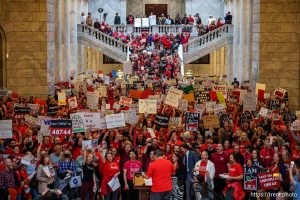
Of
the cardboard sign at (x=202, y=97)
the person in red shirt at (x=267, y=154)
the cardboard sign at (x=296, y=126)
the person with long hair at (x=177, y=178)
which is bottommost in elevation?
the person with long hair at (x=177, y=178)

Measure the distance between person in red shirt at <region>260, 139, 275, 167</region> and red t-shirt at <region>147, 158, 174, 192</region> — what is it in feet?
10.4

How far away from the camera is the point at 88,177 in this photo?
20.0 m

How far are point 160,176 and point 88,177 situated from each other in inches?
100

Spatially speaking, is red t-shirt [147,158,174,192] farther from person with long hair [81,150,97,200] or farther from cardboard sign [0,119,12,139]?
cardboard sign [0,119,12,139]

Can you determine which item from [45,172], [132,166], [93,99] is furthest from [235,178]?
[93,99]

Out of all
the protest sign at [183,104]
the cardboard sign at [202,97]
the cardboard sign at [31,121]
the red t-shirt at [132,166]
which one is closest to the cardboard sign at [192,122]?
the protest sign at [183,104]

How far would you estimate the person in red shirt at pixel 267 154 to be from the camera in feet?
67.1

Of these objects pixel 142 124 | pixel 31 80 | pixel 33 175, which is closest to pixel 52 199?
pixel 33 175

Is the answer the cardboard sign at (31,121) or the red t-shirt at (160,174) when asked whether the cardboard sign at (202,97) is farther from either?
the red t-shirt at (160,174)

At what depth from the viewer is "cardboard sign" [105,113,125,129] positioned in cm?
2378

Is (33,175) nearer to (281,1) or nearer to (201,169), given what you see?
(201,169)

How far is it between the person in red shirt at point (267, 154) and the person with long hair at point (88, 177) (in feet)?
13.1

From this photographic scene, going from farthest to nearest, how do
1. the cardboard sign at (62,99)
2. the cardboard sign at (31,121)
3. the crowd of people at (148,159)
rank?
the cardboard sign at (62,99) < the cardboard sign at (31,121) < the crowd of people at (148,159)

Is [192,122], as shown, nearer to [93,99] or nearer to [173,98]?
[173,98]
